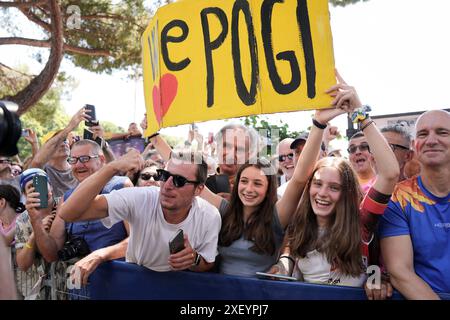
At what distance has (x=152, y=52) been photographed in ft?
10.3

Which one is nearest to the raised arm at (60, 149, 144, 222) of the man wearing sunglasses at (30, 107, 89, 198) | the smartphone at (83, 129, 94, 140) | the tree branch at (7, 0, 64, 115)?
the smartphone at (83, 129, 94, 140)

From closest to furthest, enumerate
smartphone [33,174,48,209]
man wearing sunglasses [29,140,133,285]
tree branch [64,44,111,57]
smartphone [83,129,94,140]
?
man wearing sunglasses [29,140,133,285] → smartphone [33,174,48,209] → smartphone [83,129,94,140] → tree branch [64,44,111,57]

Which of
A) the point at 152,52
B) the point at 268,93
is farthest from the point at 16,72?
the point at 268,93

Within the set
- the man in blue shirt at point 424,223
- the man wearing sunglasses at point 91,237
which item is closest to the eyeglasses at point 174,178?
the man wearing sunglasses at point 91,237

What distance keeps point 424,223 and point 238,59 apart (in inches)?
51.4

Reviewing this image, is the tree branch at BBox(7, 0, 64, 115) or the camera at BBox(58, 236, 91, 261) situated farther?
the tree branch at BBox(7, 0, 64, 115)

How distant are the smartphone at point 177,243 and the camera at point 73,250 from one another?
82 cm

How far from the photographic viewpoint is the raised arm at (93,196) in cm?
236

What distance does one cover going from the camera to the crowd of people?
2.20 metres

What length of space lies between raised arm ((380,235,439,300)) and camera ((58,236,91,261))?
1696 mm

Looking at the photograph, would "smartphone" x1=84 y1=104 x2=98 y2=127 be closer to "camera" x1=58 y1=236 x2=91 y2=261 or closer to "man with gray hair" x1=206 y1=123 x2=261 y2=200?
"man with gray hair" x1=206 y1=123 x2=261 y2=200

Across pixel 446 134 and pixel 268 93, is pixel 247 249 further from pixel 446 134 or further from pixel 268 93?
pixel 446 134

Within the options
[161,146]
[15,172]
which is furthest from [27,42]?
[161,146]

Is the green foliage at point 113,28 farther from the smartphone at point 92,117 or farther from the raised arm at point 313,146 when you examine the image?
the raised arm at point 313,146
